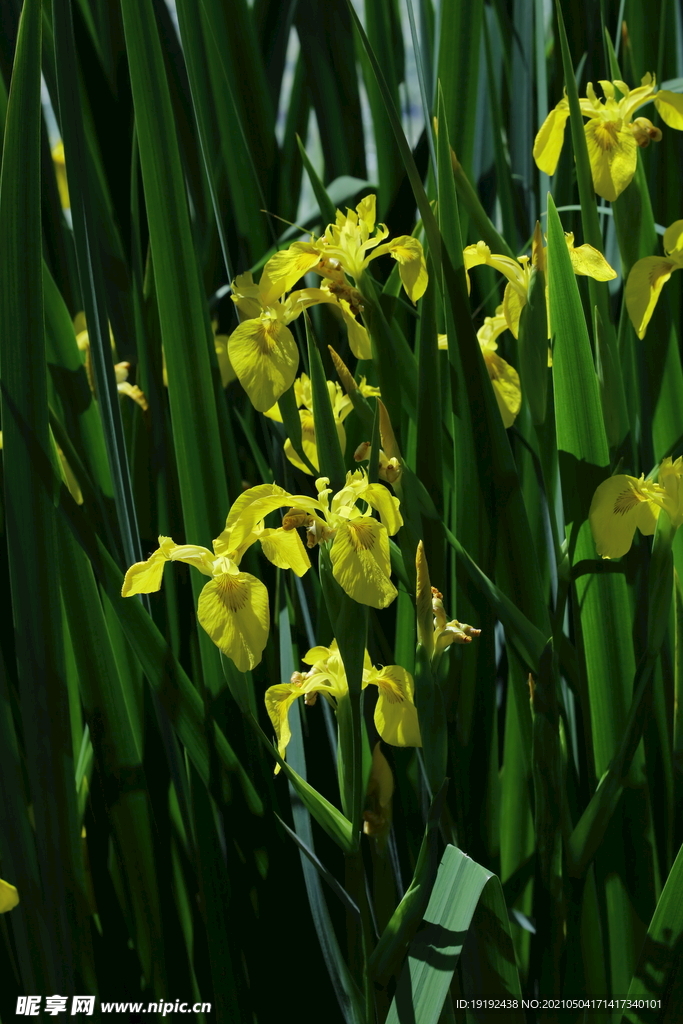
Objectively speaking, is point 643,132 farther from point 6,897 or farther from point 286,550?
point 6,897

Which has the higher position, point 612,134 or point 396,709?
point 612,134

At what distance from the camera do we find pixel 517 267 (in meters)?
0.66

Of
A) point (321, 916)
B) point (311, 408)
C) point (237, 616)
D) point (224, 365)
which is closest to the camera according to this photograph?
point (237, 616)

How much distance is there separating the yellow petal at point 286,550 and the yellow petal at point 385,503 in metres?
0.06

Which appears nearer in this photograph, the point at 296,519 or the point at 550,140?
the point at 296,519

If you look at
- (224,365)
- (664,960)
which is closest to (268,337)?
(224,365)

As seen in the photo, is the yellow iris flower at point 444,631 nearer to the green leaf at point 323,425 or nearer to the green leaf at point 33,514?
the green leaf at point 323,425

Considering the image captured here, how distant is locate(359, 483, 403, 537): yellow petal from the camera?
0.54m

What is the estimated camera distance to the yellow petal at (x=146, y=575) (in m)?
0.52

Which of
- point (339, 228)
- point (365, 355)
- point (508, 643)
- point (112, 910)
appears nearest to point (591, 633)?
point (508, 643)

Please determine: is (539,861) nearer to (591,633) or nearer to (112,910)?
(591,633)

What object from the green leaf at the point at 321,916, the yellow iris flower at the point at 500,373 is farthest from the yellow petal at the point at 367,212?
the green leaf at the point at 321,916

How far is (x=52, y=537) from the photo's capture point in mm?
613

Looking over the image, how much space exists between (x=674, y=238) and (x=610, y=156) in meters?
0.11
